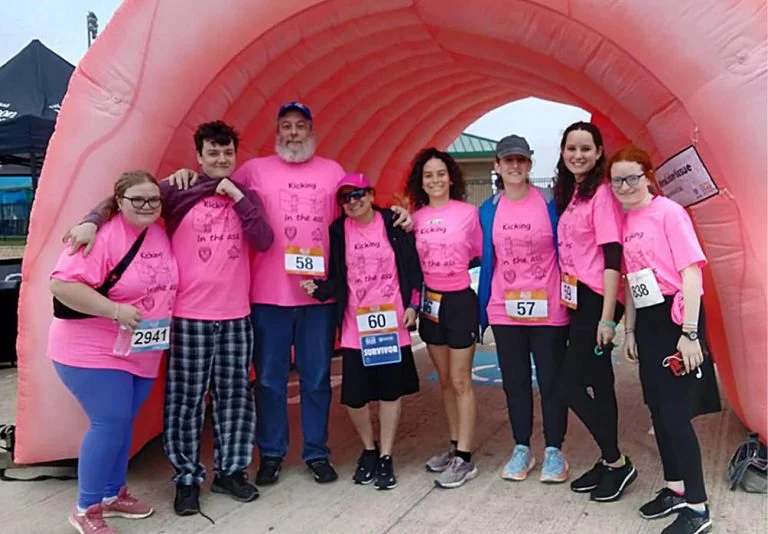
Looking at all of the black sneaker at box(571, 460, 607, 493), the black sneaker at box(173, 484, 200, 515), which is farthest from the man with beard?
the black sneaker at box(571, 460, 607, 493)

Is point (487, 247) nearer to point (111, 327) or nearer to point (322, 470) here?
point (322, 470)

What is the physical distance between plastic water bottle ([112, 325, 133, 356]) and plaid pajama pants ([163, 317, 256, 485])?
1.09 feet

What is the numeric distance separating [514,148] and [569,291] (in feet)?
2.39

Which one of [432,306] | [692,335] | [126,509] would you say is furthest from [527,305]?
[126,509]

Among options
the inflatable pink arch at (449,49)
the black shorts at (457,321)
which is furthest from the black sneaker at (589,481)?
the black shorts at (457,321)

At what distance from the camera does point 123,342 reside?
2828 mm

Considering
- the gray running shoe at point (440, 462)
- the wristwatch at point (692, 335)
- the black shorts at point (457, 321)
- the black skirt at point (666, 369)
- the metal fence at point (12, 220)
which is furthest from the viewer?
the metal fence at point (12, 220)

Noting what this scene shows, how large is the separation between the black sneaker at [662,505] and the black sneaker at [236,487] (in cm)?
178

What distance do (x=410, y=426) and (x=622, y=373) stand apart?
7.03 feet

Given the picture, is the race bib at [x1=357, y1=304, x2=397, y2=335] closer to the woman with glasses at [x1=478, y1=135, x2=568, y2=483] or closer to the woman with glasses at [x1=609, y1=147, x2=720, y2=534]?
the woman with glasses at [x1=478, y1=135, x2=568, y2=483]

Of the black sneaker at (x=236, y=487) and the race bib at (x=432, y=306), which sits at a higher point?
the race bib at (x=432, y=306)

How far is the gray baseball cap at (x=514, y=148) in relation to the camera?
3291mm

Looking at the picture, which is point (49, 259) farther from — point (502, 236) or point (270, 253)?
point (502, 236)

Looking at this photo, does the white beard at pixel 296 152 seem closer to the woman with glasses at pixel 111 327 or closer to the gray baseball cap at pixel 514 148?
the woman with glasses at pixel 111 327
